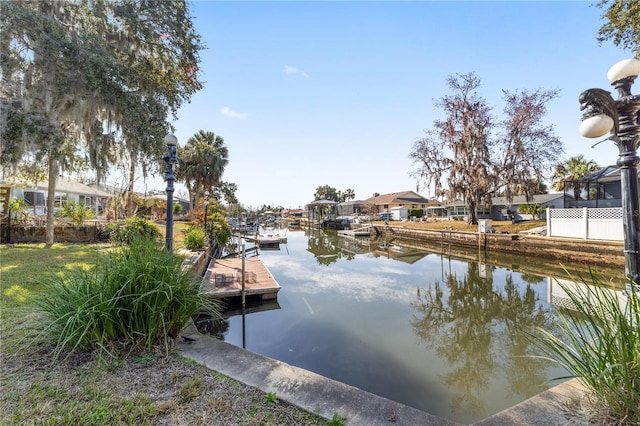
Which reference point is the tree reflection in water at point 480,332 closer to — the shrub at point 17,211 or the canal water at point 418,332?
the canal water at point 418,332

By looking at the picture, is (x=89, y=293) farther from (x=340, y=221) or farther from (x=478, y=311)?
(x=340, y=221)

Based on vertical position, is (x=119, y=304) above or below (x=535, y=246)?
above

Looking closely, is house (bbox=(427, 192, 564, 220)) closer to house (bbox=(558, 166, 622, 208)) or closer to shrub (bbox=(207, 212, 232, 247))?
house (bbox=(558, 166, 622, 208))

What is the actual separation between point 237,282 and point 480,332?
236 inches

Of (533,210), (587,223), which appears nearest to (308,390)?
(587,223)

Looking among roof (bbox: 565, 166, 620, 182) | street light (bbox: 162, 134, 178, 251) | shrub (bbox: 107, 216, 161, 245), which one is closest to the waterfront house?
roof (bbox: 565, 166, 620, 182)

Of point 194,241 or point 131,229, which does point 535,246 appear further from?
point 131,229

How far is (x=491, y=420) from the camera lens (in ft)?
6.32

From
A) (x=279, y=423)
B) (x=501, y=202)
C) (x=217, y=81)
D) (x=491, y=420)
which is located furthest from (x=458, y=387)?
(x=501, y=202)

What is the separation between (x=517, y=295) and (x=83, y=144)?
50.4 ft

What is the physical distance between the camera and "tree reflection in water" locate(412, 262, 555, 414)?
4078 millimetres

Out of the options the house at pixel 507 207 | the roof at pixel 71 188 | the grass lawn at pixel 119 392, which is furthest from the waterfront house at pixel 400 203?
the grass lawn at pixel 119 392

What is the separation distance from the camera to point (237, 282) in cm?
751

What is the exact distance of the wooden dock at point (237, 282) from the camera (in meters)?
6.76
